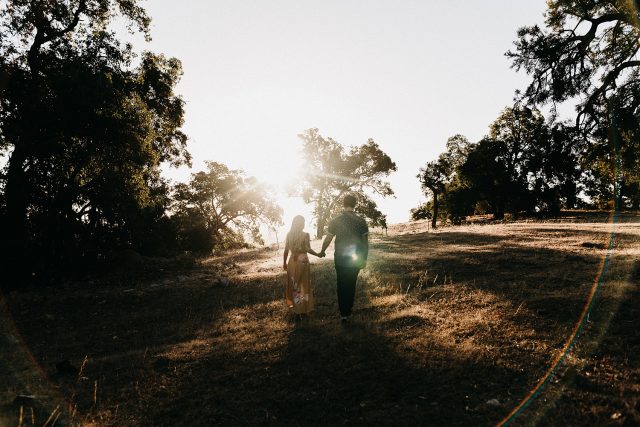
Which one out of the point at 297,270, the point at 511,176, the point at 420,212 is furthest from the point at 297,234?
the point at 420,212

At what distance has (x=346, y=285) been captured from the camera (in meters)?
7.61

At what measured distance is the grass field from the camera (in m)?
4.36

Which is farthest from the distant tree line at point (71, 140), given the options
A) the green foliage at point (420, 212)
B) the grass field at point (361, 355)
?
the green foliage at point (420, 212)

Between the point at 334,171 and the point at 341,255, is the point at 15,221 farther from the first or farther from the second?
the point at 334,171

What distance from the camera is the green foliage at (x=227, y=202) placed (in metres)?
45.2

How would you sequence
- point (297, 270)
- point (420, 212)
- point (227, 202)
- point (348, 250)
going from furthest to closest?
point (420, 212) → point (227, 202) → point (297, 270) → point (348, 250)

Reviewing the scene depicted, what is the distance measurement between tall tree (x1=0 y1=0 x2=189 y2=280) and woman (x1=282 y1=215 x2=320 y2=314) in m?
12.3

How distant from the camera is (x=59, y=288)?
15000 millimetres

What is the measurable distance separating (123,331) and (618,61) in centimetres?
1925

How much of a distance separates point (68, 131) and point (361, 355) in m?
15.5

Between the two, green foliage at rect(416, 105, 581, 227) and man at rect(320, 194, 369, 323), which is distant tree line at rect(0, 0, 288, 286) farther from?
green foliage at rect(416, 105, 581, 227)

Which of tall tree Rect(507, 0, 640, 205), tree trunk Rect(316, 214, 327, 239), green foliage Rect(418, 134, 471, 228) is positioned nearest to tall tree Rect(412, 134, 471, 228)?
green foliage Rect(418, 134, 471, 228)

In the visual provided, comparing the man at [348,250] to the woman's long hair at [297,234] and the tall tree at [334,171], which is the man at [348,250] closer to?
the woman's long hair at [297,234]

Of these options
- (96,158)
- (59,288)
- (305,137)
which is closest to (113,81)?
(96,158)
